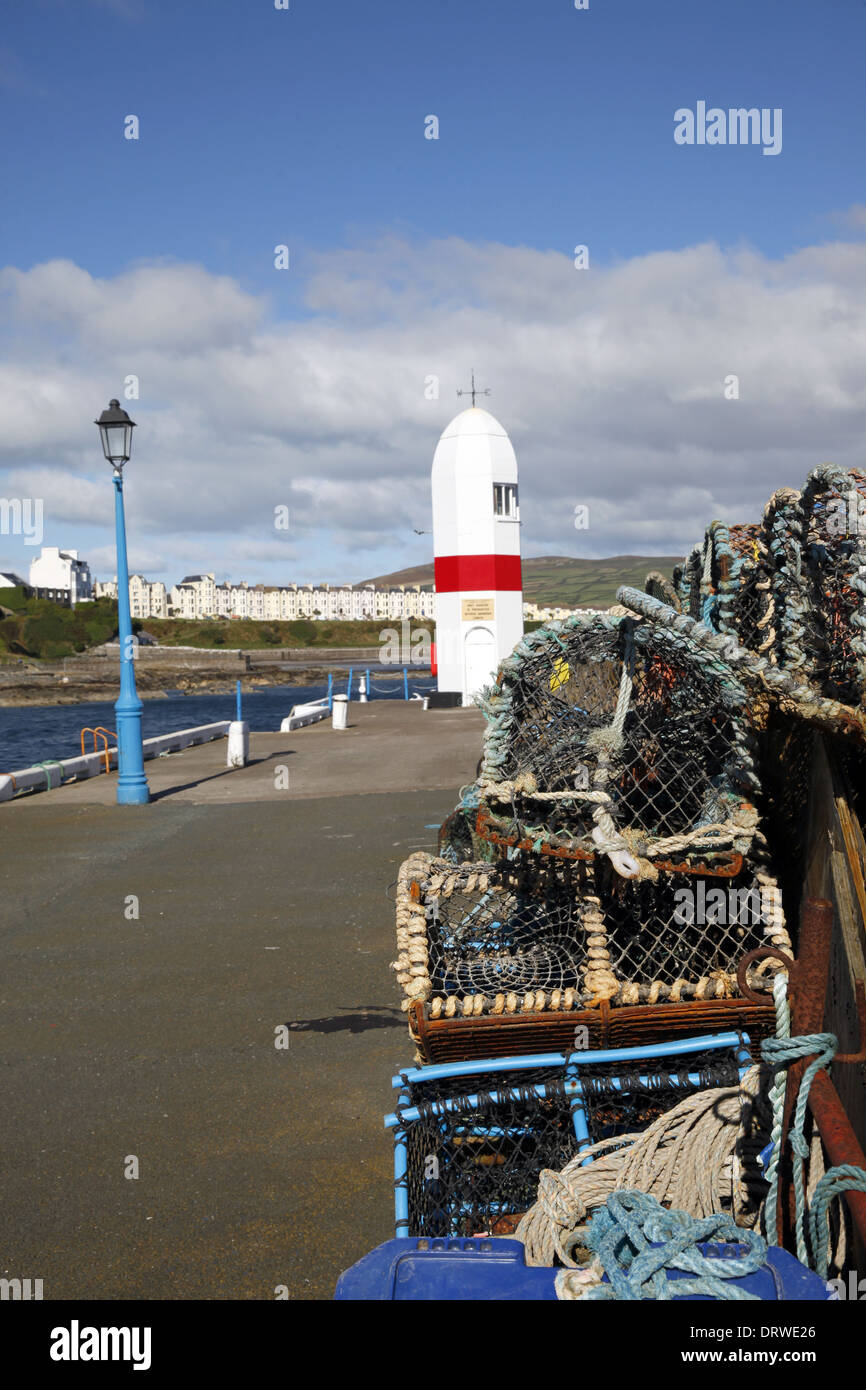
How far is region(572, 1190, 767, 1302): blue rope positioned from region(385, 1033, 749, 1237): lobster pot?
0.69m

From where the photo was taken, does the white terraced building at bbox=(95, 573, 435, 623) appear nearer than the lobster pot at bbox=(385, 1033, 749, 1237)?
No

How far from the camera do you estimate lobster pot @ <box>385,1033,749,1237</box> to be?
9.16 ft

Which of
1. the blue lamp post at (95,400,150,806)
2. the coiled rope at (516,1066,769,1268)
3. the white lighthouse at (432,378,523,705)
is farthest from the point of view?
the white lighthouse at (432,378,523,705)

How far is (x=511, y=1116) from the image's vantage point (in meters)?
2.95

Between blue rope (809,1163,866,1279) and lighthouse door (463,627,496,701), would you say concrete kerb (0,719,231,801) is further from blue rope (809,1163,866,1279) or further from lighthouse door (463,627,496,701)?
blue rope (809,1163,866,1279)

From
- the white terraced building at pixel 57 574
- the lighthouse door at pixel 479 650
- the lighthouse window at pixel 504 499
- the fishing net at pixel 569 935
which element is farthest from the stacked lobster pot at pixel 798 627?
the white terraced building at pixel 57 574

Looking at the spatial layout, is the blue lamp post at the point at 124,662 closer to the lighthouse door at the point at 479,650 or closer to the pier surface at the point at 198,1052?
the pier surface at the point at 198,1052

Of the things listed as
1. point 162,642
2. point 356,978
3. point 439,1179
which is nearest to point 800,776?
point 439,1179

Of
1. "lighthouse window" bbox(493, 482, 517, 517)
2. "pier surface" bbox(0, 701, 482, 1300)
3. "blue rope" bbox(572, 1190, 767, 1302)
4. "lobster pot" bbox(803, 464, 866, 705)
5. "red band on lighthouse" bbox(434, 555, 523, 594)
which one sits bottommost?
"pier surface" bbox(0, 701, 482, 1300)

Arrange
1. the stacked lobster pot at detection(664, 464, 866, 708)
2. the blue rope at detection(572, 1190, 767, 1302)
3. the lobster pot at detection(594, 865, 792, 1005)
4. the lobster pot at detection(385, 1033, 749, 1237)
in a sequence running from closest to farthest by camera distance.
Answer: the blue rope at detection(572, 1190, 767, 1302) < the stacked lobster pot at detection(664, 464, 866, 708) < the lobster pot at detection(385, 1033, 749, 1237) < the lobster pot at detection(594, 865, 792, 1005)

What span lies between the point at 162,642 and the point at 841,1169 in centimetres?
13767

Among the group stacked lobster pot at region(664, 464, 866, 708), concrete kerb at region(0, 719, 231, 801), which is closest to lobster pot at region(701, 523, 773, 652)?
stacked lobster pot at region(664, 464, 866, 708)

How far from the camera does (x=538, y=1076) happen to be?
2.90 metres
